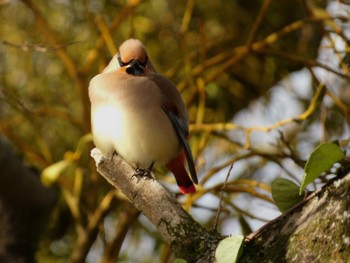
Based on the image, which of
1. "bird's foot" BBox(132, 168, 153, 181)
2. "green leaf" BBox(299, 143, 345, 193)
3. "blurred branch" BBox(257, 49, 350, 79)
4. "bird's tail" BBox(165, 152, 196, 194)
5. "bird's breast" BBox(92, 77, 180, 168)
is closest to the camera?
"green leaf" BBox(299, 143, 345, 193)

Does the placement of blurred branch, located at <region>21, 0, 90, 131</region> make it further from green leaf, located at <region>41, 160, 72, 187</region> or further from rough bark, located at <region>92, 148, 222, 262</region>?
rough bark, located at <region>92, 148, 222, 262</region>

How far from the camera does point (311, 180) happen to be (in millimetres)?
1401

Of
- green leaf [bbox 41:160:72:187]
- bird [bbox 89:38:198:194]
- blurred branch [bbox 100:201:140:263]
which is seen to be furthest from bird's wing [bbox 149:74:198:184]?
blurred branch [bbox 100:201:140:263]

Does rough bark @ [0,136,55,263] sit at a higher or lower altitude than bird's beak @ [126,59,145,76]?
lower

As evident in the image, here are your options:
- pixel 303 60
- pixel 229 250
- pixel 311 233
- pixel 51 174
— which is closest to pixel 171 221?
pixel 229 250

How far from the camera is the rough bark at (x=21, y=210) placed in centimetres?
262

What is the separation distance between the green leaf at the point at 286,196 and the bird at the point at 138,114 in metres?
0.75

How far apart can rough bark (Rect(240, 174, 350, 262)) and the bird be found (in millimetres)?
842

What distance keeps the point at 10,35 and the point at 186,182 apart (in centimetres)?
139

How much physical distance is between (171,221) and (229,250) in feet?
0.58

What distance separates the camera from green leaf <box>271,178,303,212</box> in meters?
1.44

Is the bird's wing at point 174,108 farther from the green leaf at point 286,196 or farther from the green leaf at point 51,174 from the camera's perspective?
the green leaf at point 286,196

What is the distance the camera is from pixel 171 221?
1497 mm

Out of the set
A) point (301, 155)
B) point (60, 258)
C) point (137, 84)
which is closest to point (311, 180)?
point (137, 84)
